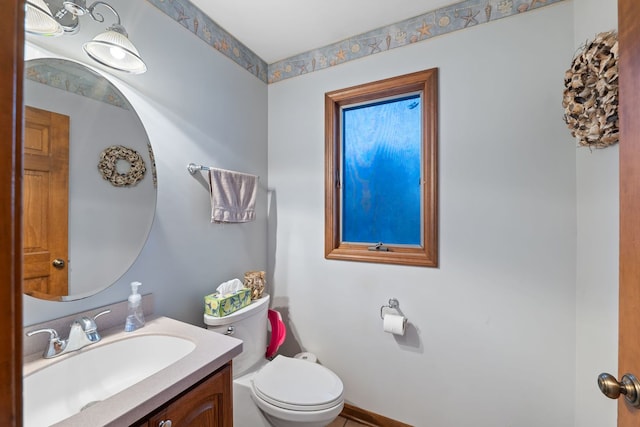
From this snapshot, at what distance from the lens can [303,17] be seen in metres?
1.55

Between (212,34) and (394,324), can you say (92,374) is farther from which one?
(212,34)

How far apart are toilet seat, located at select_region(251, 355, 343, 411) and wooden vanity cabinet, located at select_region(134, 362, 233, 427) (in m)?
0.35

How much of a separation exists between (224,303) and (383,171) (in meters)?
1.26

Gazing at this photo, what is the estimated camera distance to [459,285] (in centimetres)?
146

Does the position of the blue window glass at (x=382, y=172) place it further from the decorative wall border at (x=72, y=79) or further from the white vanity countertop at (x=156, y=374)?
the decorative wall border at (x=72, y=79)

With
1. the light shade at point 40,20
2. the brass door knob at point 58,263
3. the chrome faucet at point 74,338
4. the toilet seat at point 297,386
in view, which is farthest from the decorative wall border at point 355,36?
the toilet seat at point 297,386

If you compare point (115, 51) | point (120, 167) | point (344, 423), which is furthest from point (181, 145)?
point (344, 423)

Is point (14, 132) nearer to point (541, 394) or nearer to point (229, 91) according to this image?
point (229, 91)

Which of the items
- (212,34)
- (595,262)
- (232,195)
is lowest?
(595,262)

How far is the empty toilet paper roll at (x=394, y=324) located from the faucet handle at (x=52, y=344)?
1457mm

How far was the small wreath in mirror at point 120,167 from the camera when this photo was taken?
1107mm

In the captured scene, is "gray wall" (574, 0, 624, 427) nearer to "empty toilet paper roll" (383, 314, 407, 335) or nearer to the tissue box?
"empty toilet paper roll" (383, 314, 407, 335)

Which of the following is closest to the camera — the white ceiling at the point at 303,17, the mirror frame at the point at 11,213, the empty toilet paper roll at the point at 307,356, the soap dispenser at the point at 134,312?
the mirror frame at the point at 11,213

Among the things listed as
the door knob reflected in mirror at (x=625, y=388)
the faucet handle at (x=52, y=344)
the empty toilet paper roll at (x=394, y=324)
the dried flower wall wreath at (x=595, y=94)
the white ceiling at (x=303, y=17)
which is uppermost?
the white ceiling at (x=303, y=17)
